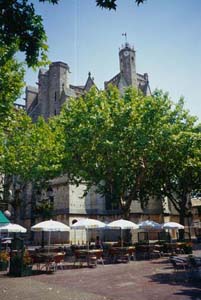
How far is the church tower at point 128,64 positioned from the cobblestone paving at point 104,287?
36360mm

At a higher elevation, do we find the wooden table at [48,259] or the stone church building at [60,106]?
the stone church building at [60,106]

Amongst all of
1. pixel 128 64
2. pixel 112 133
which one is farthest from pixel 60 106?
pixel 112 133

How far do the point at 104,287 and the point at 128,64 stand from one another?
4119 centimetres

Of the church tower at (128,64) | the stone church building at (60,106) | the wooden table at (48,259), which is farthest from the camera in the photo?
the church tower at (128,64)

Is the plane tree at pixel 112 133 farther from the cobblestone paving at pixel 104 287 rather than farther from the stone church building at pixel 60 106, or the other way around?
the cobblestone paving at pixel 104 287

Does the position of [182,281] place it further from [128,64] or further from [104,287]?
[128,64]

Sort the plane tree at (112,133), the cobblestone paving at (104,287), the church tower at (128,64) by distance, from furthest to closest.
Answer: the church tower at (128,64)
the plane tree at (112,133)
the cobblestone paving at (104,287)

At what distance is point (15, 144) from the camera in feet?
80.4

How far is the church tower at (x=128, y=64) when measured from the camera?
45.8 m

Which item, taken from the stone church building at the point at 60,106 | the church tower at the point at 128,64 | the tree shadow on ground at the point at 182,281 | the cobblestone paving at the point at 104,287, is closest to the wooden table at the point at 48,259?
the cobblestone paving at the point at 104,287

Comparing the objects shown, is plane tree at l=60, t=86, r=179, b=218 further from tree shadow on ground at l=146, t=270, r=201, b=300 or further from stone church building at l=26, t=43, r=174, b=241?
tree shadow on ground at l=146, t=270, r=201, b=300

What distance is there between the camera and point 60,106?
137 feet

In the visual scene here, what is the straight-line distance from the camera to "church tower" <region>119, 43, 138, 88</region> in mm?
45812

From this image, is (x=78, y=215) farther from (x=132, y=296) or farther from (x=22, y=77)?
(x=132, y=296)
